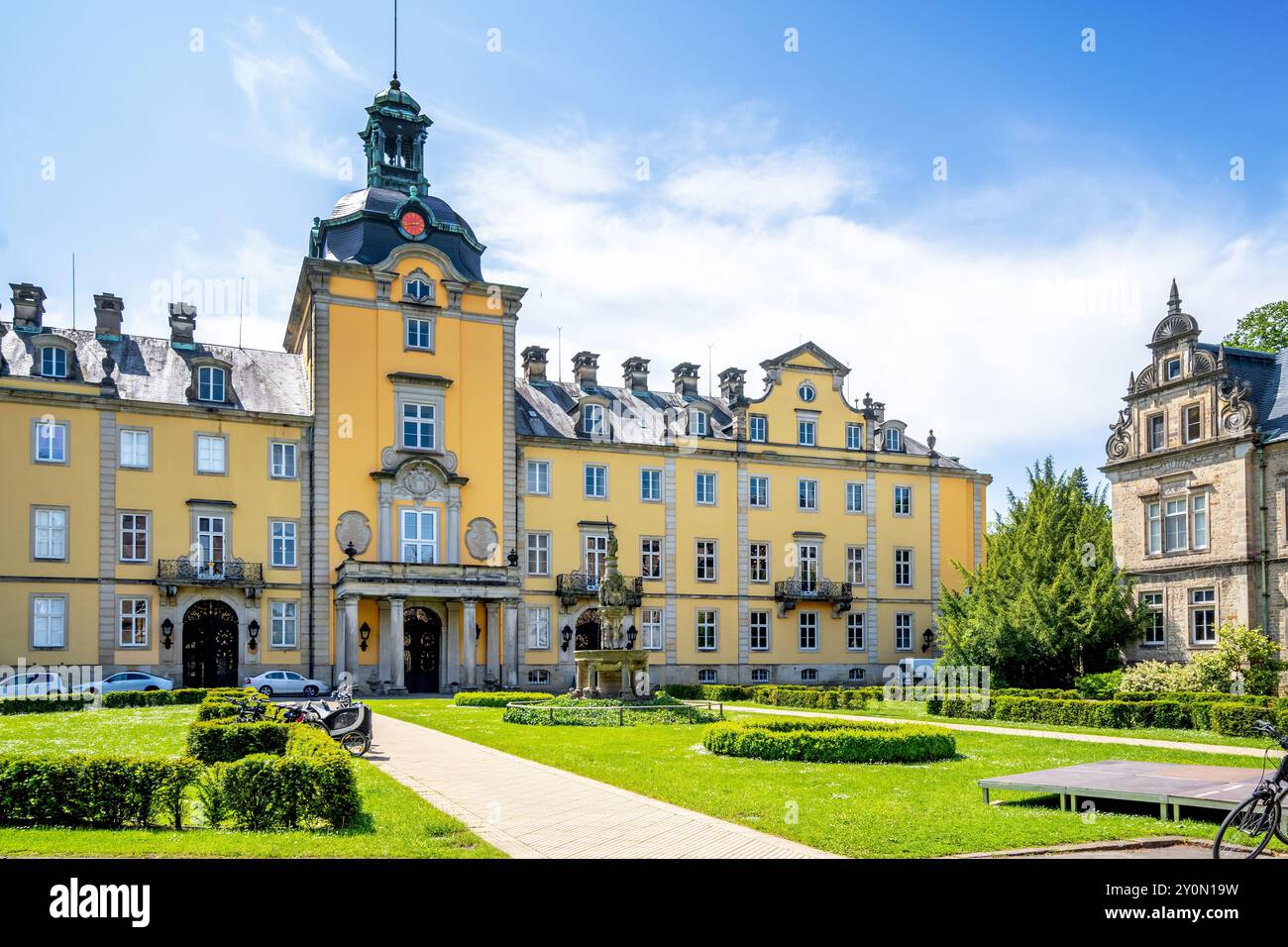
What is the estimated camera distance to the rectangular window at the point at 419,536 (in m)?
44.2

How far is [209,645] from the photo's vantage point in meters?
41.8

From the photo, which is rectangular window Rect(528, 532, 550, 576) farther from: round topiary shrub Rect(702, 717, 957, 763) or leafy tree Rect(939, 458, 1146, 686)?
round topiary shrub Rect(702, 717, 957, 763)

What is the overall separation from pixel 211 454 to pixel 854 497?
89.0 feet

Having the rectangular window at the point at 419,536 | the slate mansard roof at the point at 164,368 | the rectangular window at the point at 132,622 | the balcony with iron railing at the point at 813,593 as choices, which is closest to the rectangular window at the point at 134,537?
the rectangular window at the point at 132,622

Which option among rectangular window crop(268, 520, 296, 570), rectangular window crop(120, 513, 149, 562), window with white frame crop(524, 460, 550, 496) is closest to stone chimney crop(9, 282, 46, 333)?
rectangular window crop(120, 513, 149, 562)

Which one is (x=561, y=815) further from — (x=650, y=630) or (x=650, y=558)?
(x=650, y=558)

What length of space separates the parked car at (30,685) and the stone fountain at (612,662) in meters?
14.7

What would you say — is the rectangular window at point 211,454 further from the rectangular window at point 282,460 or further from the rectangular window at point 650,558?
the rectangular window at point 650,558

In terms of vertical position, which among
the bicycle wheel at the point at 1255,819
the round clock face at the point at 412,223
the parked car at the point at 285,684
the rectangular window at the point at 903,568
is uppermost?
the round clock face at the point at 412,223

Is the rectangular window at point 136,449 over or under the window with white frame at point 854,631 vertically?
over

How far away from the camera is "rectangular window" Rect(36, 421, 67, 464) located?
131 ft
